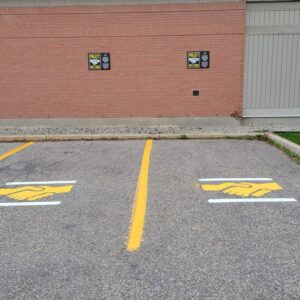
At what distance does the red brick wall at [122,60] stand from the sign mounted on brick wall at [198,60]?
0.43 ft

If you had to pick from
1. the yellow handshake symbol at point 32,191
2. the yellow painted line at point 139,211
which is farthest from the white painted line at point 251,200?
the yellow handshake symbol at point 32,191

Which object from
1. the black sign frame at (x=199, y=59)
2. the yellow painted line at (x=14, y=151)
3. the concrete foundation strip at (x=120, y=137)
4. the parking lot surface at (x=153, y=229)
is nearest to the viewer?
the parking lot surface at (x=153, y=229)

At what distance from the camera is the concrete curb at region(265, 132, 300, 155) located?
7442 mm

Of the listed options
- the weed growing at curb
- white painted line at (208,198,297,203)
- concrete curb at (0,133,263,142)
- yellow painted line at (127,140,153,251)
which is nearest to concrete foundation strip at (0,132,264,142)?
concrete curb at (0,133,263,142)

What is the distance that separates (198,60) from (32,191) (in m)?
7.15

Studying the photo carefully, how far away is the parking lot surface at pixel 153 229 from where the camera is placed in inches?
112

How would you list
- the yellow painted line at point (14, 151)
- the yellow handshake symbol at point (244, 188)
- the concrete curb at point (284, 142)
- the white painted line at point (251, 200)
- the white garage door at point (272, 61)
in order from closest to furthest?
the white painted line at point (251, 200), the yellow handshake symbol at point (244, 188), the concrete curb at point (284, 142), the yellow painted line at point (14, 151), the white garage door at point (272, 61)

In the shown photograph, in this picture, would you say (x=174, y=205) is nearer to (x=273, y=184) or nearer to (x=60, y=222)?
(x=60, y=222)

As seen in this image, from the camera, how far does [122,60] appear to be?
10789 millimetres

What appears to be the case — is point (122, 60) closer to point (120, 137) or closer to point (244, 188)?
point (120, 137)

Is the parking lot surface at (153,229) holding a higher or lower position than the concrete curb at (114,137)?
lower

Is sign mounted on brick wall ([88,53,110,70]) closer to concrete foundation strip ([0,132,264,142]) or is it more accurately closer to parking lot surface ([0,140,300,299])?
concrete foundation strip ([0,132,264,142])

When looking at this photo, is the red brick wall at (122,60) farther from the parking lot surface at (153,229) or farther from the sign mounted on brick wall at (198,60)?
the parking lot surface at (153,229)

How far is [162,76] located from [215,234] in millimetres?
7781
